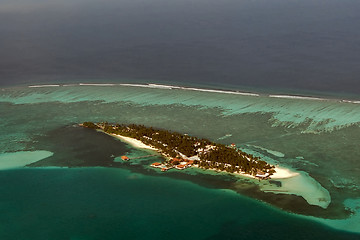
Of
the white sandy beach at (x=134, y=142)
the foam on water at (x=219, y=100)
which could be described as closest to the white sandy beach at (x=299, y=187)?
the foam on water at (x=219, y=100)

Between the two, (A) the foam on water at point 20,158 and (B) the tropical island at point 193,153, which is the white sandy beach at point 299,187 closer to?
(B) the tropical island at point 193,153

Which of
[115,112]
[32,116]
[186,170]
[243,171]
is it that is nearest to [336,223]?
[243,171]

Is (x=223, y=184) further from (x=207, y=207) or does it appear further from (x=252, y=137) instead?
(x=252, y=137)

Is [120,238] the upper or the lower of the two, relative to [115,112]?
lower

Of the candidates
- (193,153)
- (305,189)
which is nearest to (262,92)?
(193,153)

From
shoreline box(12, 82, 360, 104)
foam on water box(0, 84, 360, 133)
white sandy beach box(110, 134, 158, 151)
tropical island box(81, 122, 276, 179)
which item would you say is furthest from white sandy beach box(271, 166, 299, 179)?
shoreline box(12, 82, 360, 104)
